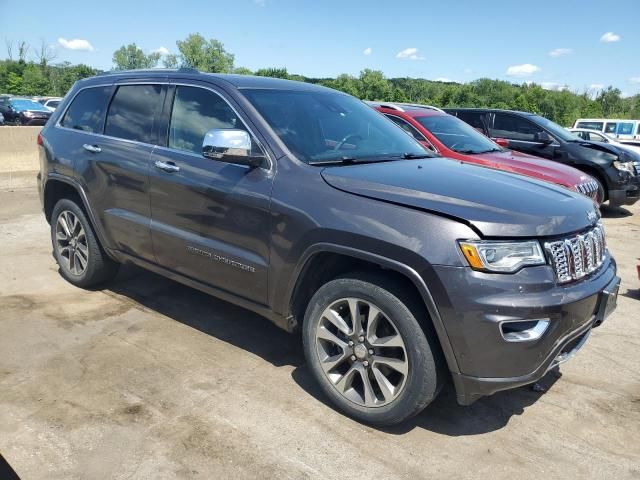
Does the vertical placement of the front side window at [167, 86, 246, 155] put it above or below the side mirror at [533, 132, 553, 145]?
below

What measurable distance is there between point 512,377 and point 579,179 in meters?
5.50

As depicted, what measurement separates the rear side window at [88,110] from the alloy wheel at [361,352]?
9.11ft

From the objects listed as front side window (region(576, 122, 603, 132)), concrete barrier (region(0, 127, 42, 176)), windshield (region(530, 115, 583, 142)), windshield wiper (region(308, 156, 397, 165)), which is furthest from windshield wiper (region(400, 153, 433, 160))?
front side window (region(576, 122, 603, 132))

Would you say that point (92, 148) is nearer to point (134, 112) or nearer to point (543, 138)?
point (134, 112)

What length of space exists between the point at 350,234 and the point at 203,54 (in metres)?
104

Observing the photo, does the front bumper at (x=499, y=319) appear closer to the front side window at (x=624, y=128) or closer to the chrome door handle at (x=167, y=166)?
the chrome door handle at (x=167, y=166)

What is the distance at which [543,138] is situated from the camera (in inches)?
391

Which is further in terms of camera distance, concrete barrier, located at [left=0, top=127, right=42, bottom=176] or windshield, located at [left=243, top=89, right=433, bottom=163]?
concrete barrier, located at [left=0, top=127, right=42, bottom=176]

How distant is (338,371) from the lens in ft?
10.5

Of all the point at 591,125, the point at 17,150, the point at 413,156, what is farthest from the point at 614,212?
the point at 591,125

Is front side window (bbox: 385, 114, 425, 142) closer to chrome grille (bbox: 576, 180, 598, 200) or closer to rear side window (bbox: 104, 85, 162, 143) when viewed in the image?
chrome grille (bbox: 576, 180, 598, 200)

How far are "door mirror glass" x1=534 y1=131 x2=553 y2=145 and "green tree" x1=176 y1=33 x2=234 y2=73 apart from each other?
9272cm

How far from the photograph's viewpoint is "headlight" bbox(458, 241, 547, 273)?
2.62 meters

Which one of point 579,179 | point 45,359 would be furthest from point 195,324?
point 579,179
